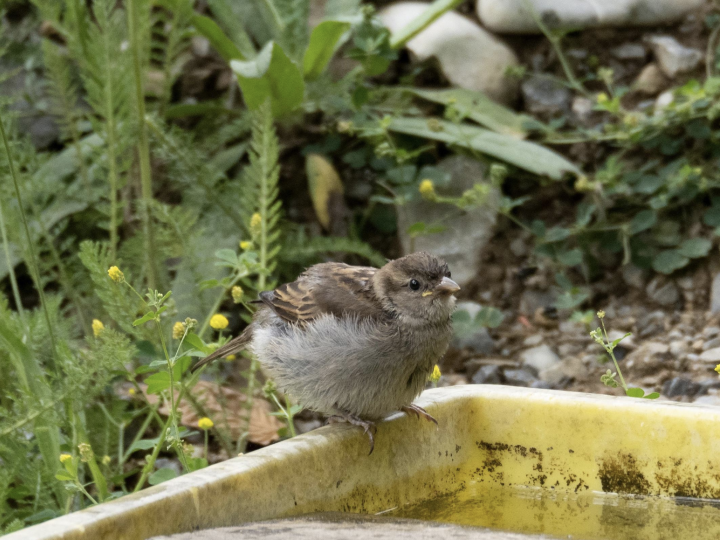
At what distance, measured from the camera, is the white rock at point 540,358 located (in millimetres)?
4707

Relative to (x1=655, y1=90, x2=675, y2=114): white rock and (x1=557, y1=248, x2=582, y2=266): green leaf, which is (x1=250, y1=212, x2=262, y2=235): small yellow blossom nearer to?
(x1=557, y1=248, x2=582, y2=266): green leaf

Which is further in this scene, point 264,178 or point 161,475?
point 264,178

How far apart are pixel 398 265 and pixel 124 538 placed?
1.65 metres

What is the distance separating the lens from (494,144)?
17.1ft

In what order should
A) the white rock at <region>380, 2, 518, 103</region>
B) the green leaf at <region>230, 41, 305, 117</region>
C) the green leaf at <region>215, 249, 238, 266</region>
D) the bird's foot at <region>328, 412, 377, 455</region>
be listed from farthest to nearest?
the white rock at <region>380, 2, 518, 103</region> → the green leaf at <region>230, 41, 305, 117</region> → the green leaf at <region>215, 249, 238, 266</region> → the bird's foot at <region>328, 412, 377, 455</region>

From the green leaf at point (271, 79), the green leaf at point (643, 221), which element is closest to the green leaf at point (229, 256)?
the green leaf at point (271, 79)

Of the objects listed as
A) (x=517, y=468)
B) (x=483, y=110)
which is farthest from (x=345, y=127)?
(x=517, y=468)

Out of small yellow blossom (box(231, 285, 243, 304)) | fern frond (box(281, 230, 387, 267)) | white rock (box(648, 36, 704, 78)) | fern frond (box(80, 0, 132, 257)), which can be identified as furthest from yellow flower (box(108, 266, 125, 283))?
white rock (box(648, 36, 704, 78))

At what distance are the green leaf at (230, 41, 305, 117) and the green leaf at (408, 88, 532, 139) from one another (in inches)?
34.4

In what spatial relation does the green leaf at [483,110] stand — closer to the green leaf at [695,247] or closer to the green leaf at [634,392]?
the green leaf at [695,247]

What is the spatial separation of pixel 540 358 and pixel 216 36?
8.28ft

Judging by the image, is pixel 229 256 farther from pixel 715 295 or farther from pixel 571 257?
pixel 715 295

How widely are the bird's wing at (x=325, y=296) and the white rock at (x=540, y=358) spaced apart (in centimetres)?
152

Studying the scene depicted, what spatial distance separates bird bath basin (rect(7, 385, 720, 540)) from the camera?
2.44m
